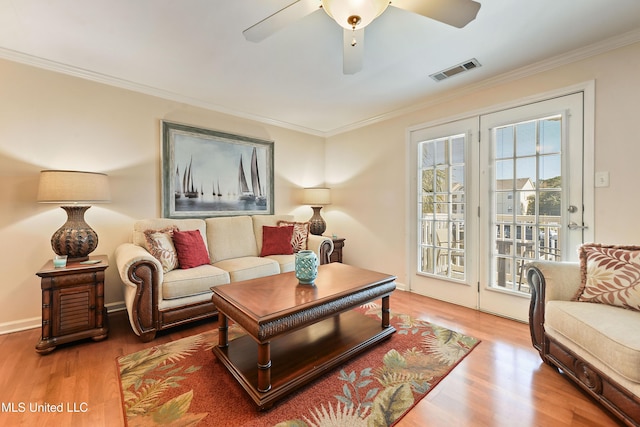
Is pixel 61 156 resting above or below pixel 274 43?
below

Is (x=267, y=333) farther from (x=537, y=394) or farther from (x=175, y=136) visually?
(x=175, y=136)

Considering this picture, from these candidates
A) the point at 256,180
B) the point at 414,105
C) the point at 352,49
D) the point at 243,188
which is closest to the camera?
the point at 352,49

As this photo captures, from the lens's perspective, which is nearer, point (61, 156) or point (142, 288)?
point (142, 288)

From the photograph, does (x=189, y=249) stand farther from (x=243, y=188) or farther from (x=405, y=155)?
(x=405, y=155)

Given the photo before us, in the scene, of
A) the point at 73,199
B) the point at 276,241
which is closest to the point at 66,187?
the point at 73,199

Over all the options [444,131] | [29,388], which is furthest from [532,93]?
[29,388]

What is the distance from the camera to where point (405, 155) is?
3574mm

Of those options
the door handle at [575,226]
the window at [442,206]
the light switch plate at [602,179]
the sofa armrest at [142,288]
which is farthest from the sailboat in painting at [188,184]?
the light switch plate at [602,179]

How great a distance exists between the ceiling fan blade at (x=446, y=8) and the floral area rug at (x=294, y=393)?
7.02 ft

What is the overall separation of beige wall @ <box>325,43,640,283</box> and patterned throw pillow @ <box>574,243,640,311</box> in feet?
1.71

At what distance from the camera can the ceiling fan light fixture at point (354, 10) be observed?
1.37 meters

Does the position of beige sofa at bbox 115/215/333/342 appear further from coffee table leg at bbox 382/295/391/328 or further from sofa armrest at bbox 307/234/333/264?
coffee table leg at bbox 382/295/391/328

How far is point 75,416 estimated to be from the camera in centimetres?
143

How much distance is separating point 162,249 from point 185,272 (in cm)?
33
